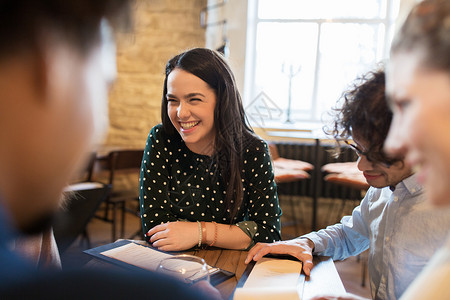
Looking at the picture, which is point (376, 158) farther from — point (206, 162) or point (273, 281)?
point (206, 162)

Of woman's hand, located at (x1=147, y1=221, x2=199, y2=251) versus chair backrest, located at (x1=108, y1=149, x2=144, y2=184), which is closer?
woman's hand, located at (x1=147, y1=221, x2=199, y2=251)

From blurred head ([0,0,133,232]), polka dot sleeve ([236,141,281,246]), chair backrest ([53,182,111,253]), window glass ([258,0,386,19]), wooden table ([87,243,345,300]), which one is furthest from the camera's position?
window glass ([258,0,386,19])

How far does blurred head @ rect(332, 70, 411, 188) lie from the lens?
102 centimetres

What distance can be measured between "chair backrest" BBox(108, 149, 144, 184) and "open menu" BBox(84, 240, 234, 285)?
1994mm

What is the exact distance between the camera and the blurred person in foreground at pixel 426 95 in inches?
15.4

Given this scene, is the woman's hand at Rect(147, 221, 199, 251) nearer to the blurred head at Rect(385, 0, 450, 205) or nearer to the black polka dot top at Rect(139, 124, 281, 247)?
the black polka dot top at Rect(139, 124, 281, 247)

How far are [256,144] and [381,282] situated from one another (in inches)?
28.9

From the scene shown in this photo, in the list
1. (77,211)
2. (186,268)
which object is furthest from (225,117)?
(77,211)

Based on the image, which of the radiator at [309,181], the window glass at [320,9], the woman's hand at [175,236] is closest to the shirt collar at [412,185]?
the woman's hand at [175,236]

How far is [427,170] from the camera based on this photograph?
41cm

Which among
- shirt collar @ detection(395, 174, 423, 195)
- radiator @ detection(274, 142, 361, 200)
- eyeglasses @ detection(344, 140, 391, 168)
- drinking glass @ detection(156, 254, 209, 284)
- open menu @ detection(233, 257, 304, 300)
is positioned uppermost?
eyeglasses @ detection(344, 140, 391, 168)

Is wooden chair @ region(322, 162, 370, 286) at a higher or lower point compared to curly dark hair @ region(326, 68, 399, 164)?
lower

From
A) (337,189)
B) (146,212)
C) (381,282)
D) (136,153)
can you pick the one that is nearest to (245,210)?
(146,212)

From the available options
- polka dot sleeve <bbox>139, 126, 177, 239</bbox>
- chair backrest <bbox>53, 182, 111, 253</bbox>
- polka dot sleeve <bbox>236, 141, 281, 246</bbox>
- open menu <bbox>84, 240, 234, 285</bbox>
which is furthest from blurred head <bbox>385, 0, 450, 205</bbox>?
chair backrest <bbox>53, 182, 111, 253</bbox>
